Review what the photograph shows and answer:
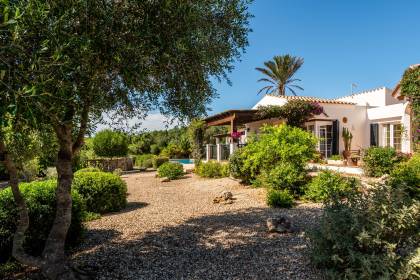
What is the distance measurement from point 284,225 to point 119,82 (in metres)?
4.38

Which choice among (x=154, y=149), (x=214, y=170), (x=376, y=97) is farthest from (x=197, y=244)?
(x=154, y=149)

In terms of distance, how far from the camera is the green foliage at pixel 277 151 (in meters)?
11.5

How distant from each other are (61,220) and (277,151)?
28.9ft

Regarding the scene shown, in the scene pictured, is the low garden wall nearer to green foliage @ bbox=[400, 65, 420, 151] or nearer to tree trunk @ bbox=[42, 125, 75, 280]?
tree trunk @ bbox=[42, 125, 75, 280]

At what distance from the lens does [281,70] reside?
1374 inches

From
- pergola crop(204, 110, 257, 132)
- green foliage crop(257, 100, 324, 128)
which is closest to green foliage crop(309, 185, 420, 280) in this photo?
green foliage crop(257, 100, 324, 128)

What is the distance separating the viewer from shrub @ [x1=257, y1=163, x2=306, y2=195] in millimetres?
10486

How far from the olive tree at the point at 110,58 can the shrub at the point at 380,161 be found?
30.9 feet

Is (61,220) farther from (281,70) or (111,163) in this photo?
(281,70)

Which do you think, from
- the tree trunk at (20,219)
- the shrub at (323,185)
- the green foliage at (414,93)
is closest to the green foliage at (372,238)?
the tree trunk at (20,219)

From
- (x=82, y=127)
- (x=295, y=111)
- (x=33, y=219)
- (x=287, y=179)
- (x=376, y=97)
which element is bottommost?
(x=33, y=219)

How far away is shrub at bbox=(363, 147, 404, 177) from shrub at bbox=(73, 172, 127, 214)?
9.84 metres

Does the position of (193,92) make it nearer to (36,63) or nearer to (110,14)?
(110,14)

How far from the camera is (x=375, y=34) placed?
15555mm
